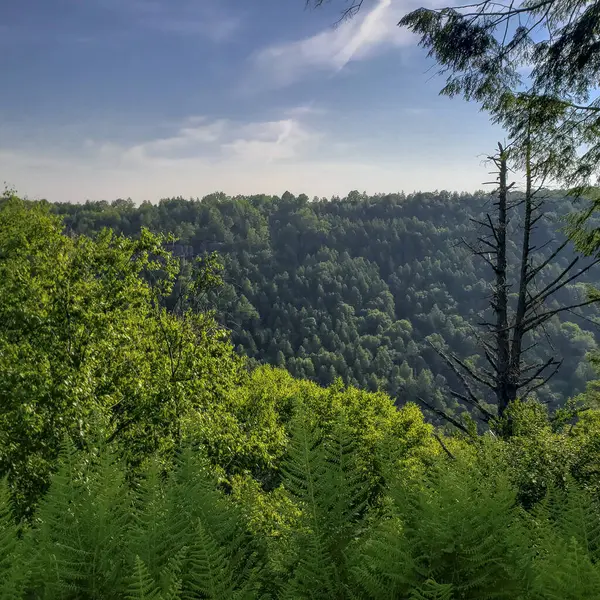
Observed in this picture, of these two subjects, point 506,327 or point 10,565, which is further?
point 506,327

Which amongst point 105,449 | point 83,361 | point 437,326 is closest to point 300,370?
point 437,326

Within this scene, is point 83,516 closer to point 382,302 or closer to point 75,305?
point 75,305

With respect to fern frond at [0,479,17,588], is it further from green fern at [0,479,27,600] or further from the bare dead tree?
the bare dead tree

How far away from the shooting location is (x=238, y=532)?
5.54ft

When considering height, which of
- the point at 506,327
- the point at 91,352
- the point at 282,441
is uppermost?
the point at 506,327

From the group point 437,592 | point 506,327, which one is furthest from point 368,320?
point 437,592

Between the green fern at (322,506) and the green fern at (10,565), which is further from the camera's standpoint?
the green fern at (322,506)

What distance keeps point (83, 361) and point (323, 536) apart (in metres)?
10.7

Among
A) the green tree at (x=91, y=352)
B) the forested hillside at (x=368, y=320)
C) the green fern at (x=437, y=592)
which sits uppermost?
the green fern at (x=437, y=592)

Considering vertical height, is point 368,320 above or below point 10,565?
below

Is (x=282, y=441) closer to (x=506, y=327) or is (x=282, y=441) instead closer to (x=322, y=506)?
(x=506, y=327)

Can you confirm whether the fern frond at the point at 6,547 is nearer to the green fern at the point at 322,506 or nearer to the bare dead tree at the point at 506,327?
the green fern at the point at 322,506

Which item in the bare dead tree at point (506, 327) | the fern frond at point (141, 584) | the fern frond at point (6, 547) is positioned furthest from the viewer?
the bare dead tree at point (506, 327)

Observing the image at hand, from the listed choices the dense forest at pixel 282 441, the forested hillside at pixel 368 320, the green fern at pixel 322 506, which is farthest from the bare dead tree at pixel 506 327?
the forested hillside at pixel 368 320
